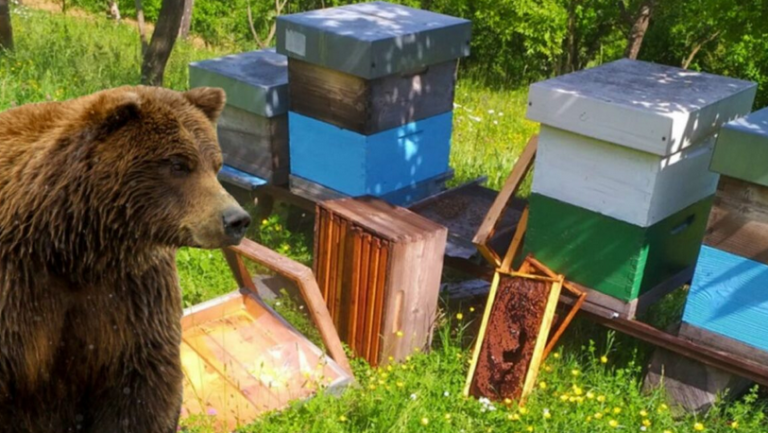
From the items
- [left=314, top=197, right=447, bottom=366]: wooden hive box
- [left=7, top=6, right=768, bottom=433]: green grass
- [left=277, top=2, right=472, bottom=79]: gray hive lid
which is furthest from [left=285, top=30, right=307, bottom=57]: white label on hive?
[left=7, top=6, right=768, bottom=433]: green grass

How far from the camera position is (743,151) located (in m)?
3.49

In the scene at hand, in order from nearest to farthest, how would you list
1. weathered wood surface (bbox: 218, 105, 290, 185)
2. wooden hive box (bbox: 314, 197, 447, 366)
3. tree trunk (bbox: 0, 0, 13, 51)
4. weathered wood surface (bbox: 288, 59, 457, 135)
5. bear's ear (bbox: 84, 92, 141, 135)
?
bear's ear (bbox: 84, 92, 141, 135)
wooden hive box (bbox: 314, 197, 447, 366)
weathered wood surface (bbox: 288, 59, 457, 135)
weathered wood surface (bbox: 218, 105, 290, 185)
tree trunk (bbox: 0, 0, 13, 51)

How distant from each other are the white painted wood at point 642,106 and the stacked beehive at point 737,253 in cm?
19

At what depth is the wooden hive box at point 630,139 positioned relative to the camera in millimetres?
3637

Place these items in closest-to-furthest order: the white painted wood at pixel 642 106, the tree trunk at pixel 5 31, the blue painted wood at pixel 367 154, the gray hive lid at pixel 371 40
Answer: the white painted wood at pixel 642 106
the gray hive lid at pixel 371 40
the blue painted wood at pixel 367 154
the tree trunk at pixel 5 31

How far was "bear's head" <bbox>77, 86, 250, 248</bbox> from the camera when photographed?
210 cm

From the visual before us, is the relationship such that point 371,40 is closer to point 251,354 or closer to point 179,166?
point 251,354

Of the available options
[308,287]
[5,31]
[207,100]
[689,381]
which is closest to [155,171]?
[207,100]

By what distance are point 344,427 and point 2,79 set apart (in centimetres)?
466

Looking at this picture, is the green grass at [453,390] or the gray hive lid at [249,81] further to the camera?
the gray hive lid at [249,81]

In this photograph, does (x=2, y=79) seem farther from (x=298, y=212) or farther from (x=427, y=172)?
(x=427, y=172)

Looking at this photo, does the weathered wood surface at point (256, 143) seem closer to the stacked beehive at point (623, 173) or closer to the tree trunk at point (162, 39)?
the stacked beehive at point (623, 173)

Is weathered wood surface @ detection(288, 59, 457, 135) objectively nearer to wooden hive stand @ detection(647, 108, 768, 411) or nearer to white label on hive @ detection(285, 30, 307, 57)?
white label on hive @ detection(285, 30, 307, 57)

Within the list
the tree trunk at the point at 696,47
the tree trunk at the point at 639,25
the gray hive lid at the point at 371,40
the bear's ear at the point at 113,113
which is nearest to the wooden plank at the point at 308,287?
the gray hive lid at the point at 371,40
